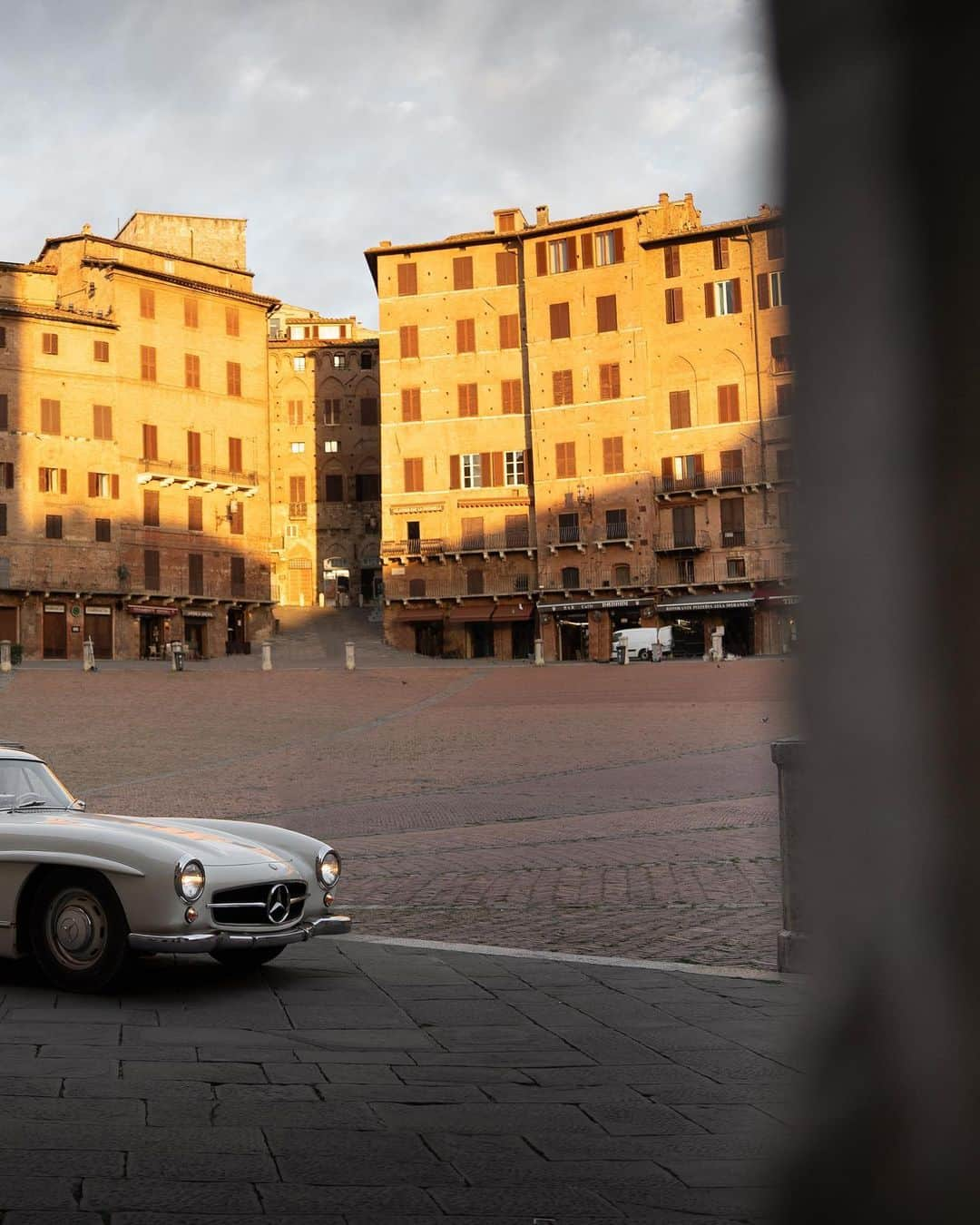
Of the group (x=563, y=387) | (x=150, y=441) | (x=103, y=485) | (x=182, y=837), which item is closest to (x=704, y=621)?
Result: (x=563, y=387)

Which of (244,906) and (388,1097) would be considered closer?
(388,1097)

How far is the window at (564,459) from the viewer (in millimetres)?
60375

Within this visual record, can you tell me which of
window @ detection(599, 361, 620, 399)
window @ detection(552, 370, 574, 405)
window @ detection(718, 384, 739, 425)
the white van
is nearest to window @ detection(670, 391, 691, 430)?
window @ detection(718, 384, 739, 425)

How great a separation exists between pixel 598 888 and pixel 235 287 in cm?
5885

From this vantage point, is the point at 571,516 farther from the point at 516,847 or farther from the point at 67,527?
the point at 516,847

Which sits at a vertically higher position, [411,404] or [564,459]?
[411,404]

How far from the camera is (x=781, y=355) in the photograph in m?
1.20

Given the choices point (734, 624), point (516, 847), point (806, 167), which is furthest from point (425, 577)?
point (806, 167)

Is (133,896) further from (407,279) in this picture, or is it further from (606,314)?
(407,279)

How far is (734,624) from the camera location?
56.8 metres

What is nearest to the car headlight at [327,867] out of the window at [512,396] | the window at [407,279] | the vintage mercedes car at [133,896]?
the vintage mercedes car at [133,896]

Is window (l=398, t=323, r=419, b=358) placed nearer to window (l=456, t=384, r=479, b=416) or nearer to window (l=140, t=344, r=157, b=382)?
window (l=456, t=384, r=479, b=416)

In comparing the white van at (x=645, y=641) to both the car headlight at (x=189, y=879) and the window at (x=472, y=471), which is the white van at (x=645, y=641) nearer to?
the window at (x=472, y=471)

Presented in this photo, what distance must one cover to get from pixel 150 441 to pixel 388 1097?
57.8 meters
